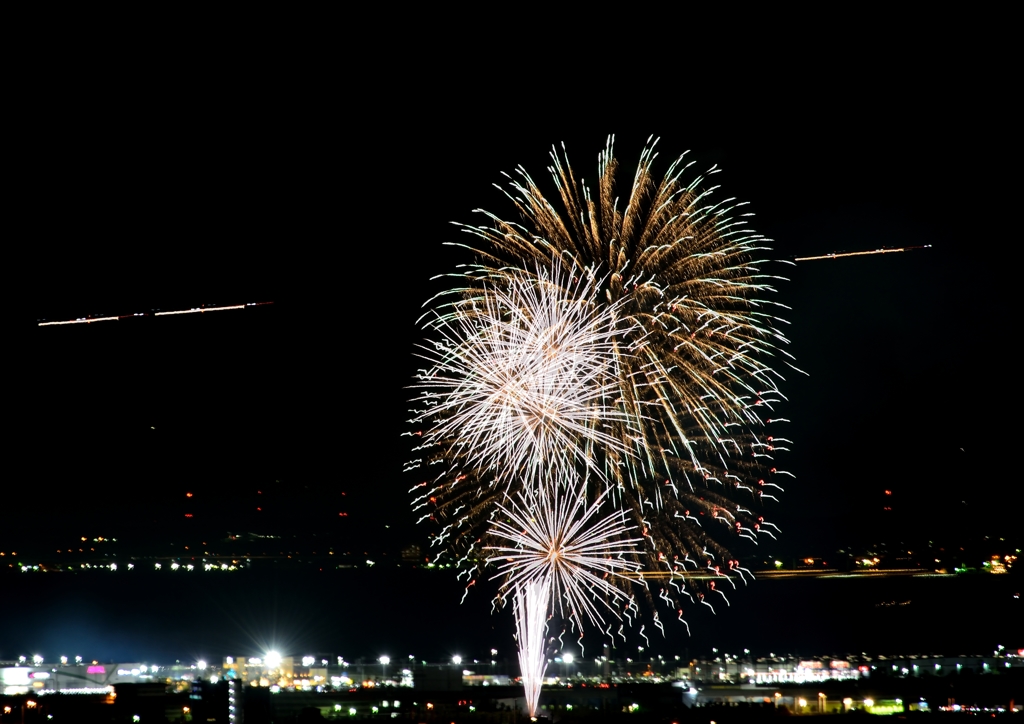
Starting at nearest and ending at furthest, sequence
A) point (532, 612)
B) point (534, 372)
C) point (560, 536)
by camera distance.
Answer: point (534, 372) → point (560, 536) → point (532, 612)

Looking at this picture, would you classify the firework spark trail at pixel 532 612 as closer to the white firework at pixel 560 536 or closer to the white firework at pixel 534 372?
the white firework at pixel 560 536

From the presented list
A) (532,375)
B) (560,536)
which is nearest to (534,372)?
(532,375)

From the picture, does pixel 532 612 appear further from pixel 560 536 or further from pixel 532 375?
pixel 532 375

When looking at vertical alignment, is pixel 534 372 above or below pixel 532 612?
above

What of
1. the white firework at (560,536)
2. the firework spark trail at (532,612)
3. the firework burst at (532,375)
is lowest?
the firework spark trail at (532,612)

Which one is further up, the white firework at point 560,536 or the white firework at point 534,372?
the white firework at point 534,372

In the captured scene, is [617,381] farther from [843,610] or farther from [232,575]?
[232,575]

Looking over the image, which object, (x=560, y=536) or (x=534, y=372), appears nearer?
(x=534, y=372)

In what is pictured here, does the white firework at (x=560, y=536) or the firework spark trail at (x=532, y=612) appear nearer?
the white firework at (x=560, y=536)

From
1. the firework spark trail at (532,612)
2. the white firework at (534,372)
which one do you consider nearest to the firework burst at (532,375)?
the white firework at (534,372)
